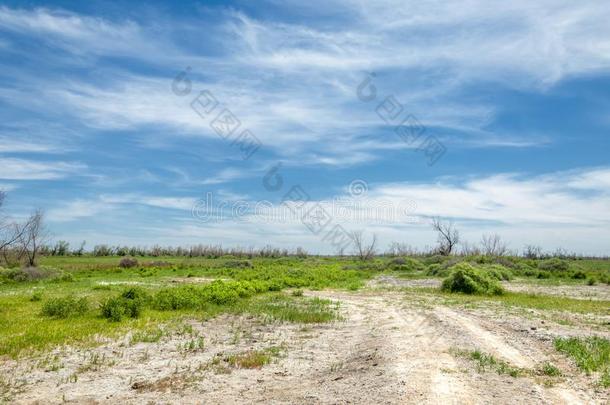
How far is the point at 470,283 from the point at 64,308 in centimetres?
2045

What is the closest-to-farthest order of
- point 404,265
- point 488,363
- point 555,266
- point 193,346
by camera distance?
point 488,363 < point 193,346 < point 555,266 < point 404,265

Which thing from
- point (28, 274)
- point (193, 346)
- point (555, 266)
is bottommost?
point (193, 346)

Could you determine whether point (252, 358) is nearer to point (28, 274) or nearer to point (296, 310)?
point (296, 310)

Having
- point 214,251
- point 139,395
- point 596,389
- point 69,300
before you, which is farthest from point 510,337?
point 214,251

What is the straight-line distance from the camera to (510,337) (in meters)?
13.1

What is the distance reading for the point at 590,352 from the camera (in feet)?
35.8

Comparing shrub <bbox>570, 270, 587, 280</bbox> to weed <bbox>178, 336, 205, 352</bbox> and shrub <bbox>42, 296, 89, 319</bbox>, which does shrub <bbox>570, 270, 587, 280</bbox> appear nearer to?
weed <bbox>178, 336, 205, 352</bbox>

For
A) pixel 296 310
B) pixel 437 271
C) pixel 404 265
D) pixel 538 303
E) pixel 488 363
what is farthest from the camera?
pixel 404 265

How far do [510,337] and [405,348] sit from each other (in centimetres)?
355

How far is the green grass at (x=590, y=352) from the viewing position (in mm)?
9438

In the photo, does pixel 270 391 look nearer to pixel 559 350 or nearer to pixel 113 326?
pixel 559 350

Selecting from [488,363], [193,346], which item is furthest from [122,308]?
[488,363]

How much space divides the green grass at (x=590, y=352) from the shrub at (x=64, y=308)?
15252 mm

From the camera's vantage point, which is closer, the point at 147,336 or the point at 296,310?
the point at 147,336
